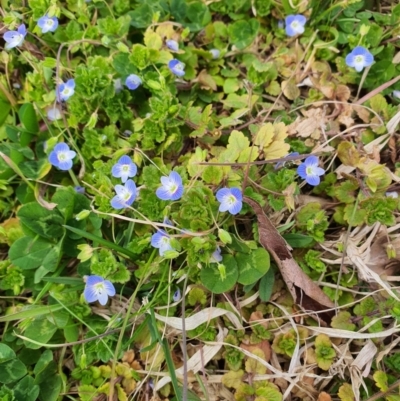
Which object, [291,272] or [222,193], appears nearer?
[222,193]

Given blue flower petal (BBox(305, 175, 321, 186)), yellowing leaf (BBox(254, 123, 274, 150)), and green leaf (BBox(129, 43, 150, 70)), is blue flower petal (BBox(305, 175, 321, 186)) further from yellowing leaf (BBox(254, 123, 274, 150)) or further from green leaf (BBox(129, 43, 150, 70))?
green leaf (BBox(129, 43, 150, 70))

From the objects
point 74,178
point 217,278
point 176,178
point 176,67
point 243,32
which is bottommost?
point 217,278

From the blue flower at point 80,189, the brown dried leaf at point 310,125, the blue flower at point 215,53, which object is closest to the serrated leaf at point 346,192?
the brown dried leaf at point 310,125

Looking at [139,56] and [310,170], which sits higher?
[139,56]

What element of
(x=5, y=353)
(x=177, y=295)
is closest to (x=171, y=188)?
(x=177, y=295)

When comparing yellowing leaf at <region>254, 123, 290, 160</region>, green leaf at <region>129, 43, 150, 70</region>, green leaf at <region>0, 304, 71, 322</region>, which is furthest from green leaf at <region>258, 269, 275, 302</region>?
green leaf at <region>129, 43, 150, 70</region>

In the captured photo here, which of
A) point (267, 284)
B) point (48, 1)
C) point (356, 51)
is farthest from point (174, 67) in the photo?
point (267, 284)

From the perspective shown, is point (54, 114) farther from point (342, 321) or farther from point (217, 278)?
point (342, 321)

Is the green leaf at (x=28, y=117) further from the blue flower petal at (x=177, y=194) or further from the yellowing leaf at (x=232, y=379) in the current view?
the yellowing leaf at (x=232, y=379)
